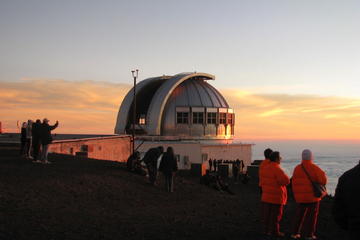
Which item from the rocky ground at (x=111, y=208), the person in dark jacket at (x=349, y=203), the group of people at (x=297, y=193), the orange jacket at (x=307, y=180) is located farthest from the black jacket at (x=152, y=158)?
the person in dark jacket at (x=349, y=203)

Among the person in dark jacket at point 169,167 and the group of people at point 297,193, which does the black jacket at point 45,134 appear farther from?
the group of people at point 297,193

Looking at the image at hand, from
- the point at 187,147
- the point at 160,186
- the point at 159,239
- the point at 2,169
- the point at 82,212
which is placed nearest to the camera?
the point at 159,239

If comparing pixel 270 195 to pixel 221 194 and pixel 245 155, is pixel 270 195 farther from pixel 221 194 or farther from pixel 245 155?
pixel 245 155

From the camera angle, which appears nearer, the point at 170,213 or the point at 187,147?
the point at 170,213

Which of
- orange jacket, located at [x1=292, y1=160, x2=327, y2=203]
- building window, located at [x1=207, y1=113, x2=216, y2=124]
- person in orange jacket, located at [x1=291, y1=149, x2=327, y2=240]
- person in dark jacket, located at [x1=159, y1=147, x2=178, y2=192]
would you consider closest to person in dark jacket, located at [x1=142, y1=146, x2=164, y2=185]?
person in dark jacket, located at [x1=159, y1=147, x2=178, y2=192]

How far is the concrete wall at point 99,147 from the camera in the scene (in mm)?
24475

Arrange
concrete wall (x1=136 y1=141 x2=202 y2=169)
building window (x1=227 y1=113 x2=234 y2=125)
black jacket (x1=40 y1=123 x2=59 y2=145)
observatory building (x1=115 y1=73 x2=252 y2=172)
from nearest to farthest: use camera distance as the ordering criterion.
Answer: black jacket (x1=40 y1=123 x2=59 y2=145) < concrete wall (x1=136 y1=141 x2=202 y2=169) < observatory building (x1=115 y1=73 x2=252 y2=172) < building window (x1=227 y1=113 x2=234 y2=125)

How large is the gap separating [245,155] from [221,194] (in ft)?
86.8

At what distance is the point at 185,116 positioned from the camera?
3988 cm

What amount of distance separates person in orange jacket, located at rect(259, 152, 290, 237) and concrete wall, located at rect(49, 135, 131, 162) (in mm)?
16772

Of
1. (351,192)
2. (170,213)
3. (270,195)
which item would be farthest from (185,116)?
(351,192)

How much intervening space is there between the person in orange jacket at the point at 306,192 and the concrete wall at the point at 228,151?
28.3 metres

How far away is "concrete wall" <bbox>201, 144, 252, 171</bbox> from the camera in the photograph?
123 ft

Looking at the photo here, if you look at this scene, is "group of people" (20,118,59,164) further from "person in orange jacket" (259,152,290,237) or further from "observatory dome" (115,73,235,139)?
"observatory dome" (115,73,235,139)
